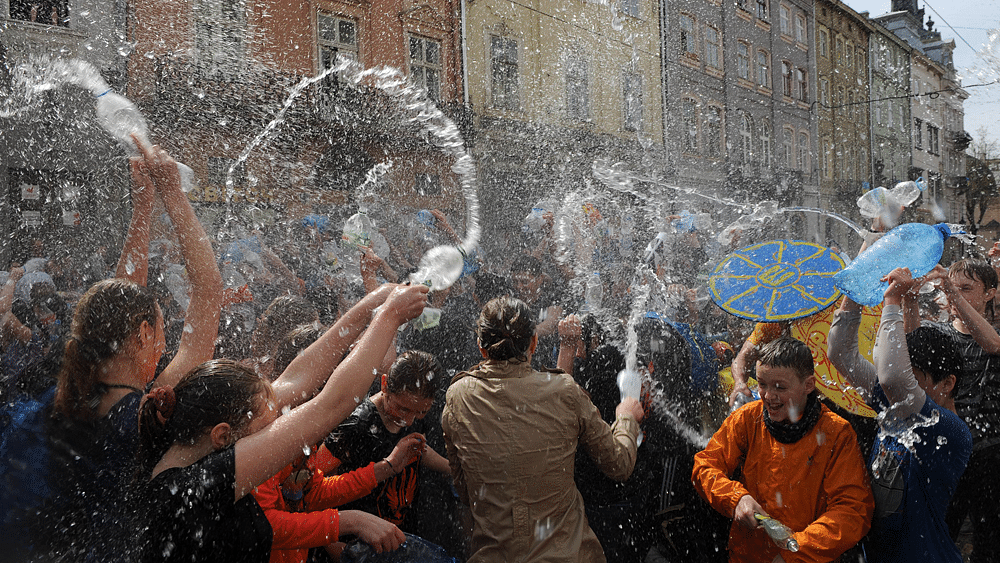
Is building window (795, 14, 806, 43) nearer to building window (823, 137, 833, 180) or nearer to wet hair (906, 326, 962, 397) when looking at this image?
building window (823, 137, 833, 180)

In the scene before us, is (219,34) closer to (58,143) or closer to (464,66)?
(58,143)

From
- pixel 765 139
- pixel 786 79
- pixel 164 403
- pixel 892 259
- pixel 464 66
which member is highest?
pixel 786 79

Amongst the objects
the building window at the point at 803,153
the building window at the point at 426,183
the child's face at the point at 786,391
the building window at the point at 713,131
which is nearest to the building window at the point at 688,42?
the building window at the point at 713,131

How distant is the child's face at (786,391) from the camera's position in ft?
6.39

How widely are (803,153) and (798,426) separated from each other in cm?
1450

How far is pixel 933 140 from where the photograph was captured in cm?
1021

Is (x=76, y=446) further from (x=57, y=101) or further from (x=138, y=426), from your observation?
(x=57, y=101)

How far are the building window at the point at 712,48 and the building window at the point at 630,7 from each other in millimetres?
1883

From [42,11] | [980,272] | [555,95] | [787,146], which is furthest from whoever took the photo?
[787,146]

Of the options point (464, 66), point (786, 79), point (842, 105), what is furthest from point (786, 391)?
point (842, 105)

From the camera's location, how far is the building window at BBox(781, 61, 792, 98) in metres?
12.4

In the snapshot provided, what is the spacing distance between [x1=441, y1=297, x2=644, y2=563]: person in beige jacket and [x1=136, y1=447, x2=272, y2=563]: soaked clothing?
72cm

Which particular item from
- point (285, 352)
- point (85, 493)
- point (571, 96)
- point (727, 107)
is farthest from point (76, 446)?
point (727, 107)

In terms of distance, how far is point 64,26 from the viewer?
7715 mm
